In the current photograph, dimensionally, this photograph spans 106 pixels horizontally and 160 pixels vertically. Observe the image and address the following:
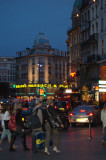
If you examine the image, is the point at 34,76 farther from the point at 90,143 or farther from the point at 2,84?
the point at 90,143

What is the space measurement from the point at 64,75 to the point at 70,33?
78239 mm

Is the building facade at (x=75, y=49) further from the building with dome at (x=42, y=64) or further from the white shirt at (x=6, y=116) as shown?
the building with dome at (x=42, y=64)

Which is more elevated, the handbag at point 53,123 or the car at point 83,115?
the handbag at point 53,123

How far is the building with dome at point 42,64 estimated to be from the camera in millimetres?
149625

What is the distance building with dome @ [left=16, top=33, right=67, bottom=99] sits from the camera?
150 m

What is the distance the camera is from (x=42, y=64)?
150 metres

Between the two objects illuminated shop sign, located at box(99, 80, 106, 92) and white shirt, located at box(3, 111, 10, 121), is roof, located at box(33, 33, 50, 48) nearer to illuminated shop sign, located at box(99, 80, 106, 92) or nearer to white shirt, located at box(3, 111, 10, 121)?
illuminated shop sign, located at box(99, 80, 106, 92)

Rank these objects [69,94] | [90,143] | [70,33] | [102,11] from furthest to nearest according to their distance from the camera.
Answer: [70,33] → [69,94] → [102,11] → [90,143]

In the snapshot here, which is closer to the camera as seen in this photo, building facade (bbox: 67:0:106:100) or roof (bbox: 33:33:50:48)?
building facade (bbox: 67:0:106:100)

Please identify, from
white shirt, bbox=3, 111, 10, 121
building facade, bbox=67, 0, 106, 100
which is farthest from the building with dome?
white shirt, bbox=3, 111, 10, 121

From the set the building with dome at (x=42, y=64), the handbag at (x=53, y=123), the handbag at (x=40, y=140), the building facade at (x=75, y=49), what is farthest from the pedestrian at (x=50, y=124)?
the building with dome at (x=42, y=64)

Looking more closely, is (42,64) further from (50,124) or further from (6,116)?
(50,124)

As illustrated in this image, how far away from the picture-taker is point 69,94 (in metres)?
68.4

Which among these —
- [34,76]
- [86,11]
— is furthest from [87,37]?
[34,76]
